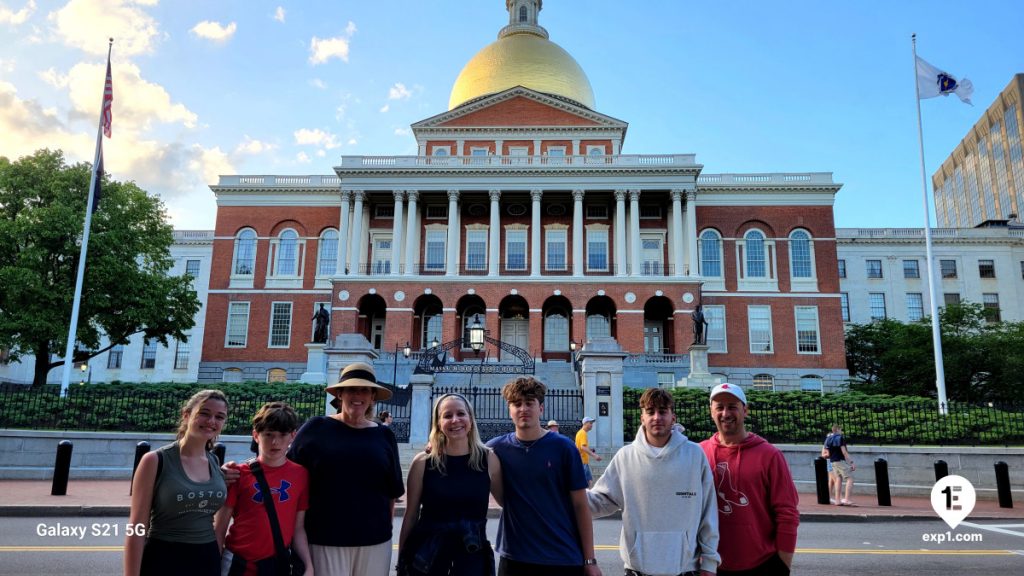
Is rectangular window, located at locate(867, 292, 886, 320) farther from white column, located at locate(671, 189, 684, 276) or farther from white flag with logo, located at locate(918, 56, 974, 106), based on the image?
white flag with logo, located at locate(918, 56, 974, 106)

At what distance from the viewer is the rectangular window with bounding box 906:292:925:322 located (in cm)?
5494

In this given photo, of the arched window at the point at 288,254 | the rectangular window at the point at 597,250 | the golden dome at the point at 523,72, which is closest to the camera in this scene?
the rectangular window at the point at 597,250

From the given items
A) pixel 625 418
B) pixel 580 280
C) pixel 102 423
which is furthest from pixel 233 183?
pixel 625 418

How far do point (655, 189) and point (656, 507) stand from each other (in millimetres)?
40033

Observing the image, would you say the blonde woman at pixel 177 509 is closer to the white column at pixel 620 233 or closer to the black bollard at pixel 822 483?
the black bollard at pixel 822 483

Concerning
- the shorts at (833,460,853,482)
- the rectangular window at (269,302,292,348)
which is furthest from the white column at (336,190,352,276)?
the shorts at (833,460,853,482)

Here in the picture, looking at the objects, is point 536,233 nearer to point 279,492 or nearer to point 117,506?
point 117,506

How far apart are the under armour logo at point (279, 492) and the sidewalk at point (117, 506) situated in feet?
24.2

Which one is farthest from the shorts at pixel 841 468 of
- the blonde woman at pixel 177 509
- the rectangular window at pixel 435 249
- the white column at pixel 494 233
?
the rectangular window at pixel 435 249

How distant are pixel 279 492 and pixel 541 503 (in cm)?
162

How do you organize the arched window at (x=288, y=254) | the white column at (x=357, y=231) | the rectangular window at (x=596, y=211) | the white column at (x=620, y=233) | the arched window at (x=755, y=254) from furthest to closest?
the arched window at (x=288, y=254)
the rectangular window at (x=596, y=211)
the arched window at (x=755, y=254)
the white column at (x=357, y=231)
the white column at (x=620, y=233)

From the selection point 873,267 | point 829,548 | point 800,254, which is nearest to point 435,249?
point 800,254

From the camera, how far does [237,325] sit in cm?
4575

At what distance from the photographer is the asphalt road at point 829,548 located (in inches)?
314
